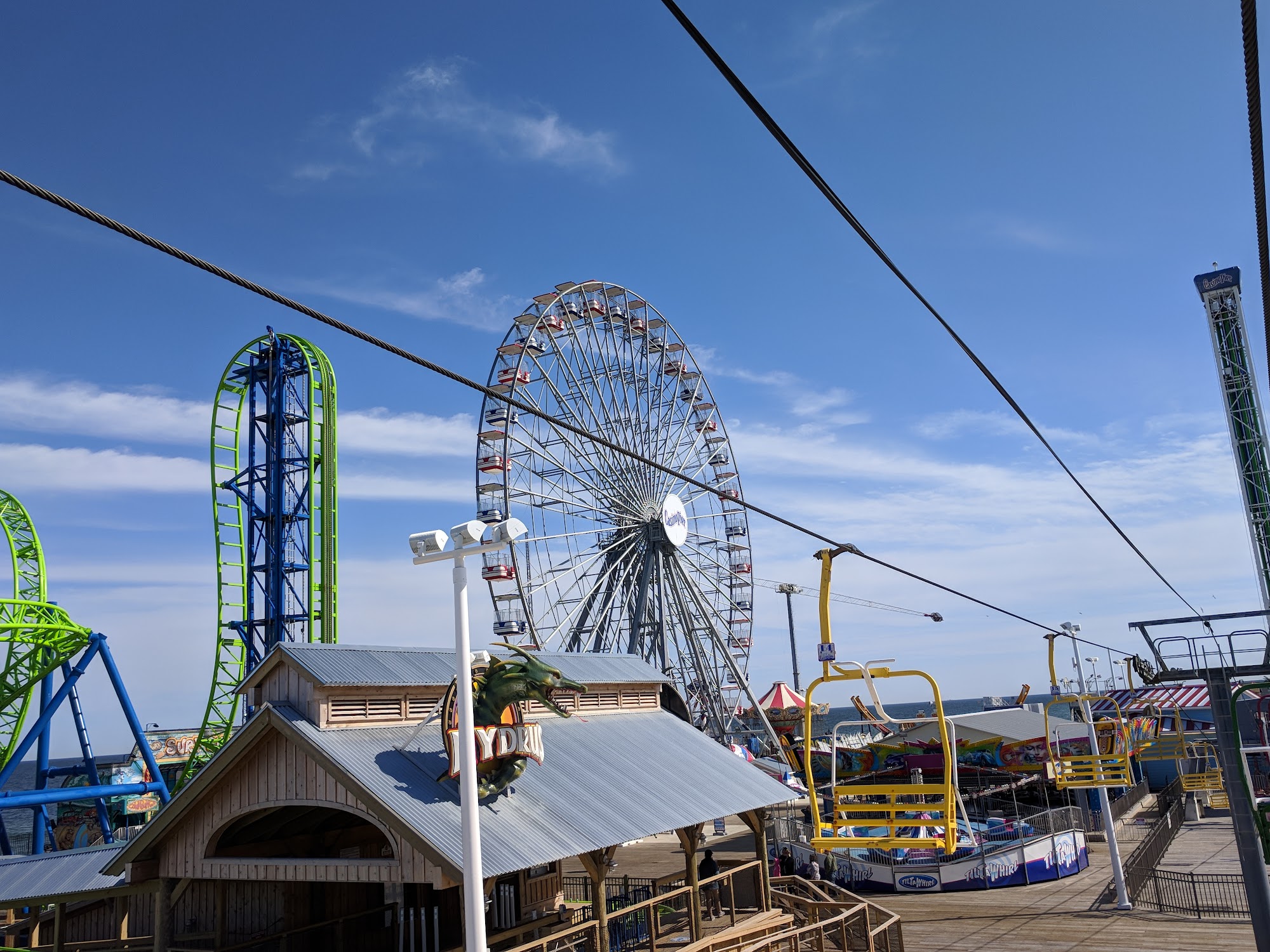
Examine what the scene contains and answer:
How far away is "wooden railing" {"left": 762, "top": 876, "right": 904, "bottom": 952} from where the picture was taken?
1459 centimetres

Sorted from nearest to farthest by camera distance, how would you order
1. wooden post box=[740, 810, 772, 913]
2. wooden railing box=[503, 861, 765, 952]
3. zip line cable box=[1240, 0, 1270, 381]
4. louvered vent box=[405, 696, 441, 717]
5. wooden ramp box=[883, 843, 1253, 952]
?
zip line cable box=[1240, 0, 1270, 381]
wooden railing box=[503, 861, 765, 952]
louvered vent box=[405, 696, 441, 717]
wooden post box=[740, 810, 772, 913]
wooden ramp box=[883, 843, 1253, 952]

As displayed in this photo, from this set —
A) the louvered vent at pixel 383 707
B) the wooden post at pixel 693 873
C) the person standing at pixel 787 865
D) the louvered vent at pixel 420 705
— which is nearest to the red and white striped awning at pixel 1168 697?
the person standing at pixel 787 865

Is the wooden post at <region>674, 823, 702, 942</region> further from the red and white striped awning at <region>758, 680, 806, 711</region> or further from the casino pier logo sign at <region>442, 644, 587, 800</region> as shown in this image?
the red and white striped awning at <region>758, 680, 806, 711</region>

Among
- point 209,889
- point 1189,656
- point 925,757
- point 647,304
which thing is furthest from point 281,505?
point 1189,656

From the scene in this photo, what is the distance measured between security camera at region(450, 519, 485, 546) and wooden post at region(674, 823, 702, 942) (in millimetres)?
7318

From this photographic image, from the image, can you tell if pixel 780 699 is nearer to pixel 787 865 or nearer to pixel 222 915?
pixel 787 865

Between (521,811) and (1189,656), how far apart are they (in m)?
10.7

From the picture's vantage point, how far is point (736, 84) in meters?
5.45

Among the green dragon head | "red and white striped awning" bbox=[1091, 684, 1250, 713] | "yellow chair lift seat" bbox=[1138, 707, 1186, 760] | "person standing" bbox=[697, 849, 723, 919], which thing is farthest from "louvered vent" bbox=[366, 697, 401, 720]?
"red and white striped awning" bbox=[1091, 684, 1250, 713]

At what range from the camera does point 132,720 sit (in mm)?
30734

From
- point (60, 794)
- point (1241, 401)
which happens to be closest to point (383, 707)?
point (60, 794)

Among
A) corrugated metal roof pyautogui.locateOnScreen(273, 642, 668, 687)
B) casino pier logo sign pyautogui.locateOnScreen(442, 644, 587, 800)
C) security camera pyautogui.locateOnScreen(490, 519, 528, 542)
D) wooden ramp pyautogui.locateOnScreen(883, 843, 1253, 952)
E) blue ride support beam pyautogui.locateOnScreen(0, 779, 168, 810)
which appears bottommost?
wooden ramp pyautogui.locateOnScreen(883, 843, 1253, 952)

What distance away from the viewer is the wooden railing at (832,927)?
1459 centimetres

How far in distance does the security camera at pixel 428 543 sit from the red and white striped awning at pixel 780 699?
169 feet
